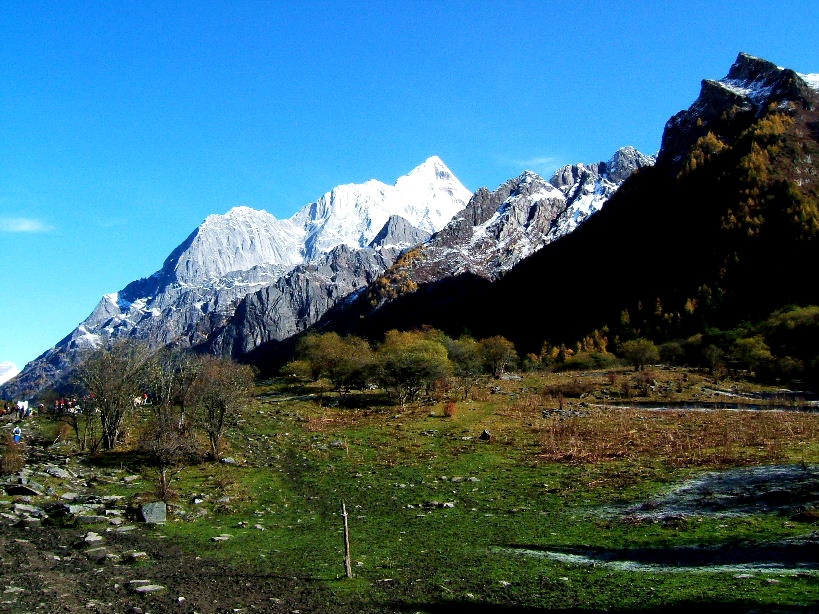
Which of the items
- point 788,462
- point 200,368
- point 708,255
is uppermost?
point 708,255

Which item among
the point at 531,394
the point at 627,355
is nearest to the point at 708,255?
the point at 627,355

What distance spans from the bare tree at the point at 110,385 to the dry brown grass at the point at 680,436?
102 feet

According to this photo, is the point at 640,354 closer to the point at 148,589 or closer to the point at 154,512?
the point at 154,512

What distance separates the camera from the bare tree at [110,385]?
3944 cm

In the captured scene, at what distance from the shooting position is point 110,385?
38969 mm

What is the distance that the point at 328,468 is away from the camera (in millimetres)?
35062

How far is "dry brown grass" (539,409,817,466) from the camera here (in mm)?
31984

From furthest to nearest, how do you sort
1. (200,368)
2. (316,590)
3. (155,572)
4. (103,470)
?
1. (200,368)
2. (103,470)
3. (155,572)
4. (316,590)

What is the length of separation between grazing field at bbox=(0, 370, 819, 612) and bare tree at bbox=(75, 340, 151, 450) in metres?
3.76

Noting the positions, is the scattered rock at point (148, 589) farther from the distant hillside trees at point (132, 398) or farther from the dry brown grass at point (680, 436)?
the dry brown grass at point (680, 436)

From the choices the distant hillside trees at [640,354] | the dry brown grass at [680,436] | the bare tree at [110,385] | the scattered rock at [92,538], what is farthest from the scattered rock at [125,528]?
the distant hillside trees at [640,354]

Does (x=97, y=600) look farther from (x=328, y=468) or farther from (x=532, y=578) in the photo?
(x=328, y=468)

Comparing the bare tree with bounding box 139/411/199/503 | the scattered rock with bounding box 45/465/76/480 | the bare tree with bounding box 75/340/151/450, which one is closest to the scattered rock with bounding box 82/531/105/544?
the bare tree with bounding box 139/411/199/503

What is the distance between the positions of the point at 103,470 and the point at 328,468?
13576mm
